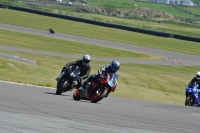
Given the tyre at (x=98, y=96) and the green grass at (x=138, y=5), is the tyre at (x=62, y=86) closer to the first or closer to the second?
the tyre at (x=98, y=96)

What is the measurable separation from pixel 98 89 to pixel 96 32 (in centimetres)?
4667

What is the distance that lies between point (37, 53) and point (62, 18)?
29.5 meters

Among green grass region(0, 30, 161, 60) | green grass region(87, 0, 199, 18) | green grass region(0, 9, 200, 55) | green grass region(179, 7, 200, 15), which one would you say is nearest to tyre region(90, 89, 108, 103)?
green grass region(0, 30, 161, 60)

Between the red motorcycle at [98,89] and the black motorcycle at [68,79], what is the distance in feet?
3.14

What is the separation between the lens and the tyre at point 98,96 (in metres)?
15.2

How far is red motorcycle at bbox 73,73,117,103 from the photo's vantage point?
15.1m

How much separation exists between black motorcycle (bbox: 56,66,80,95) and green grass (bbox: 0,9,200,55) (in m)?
37.6

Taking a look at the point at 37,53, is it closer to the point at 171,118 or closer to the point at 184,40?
the point at 184,40

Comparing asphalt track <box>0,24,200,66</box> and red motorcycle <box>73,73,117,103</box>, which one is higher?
red motorcycle <box>73,73,117,103</box>

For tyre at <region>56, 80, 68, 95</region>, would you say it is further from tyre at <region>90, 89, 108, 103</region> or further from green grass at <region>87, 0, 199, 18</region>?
green grass at <region>87, 0, 199, 18</region>

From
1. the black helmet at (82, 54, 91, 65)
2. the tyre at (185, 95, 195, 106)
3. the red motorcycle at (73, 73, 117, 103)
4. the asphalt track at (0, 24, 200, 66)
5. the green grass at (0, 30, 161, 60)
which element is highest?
the black helmet at (82, 54, 91, 65)

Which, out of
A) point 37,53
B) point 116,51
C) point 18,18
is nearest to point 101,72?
point 37,53

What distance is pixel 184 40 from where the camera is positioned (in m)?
60.9

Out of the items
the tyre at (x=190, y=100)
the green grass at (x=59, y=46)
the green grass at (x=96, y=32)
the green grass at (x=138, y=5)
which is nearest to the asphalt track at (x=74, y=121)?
the tyre at (x=190, y=100)
